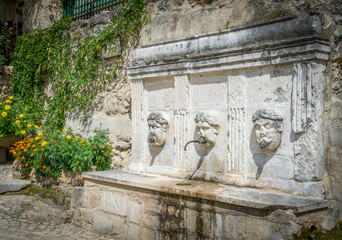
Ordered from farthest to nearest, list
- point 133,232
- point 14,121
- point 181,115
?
1. point 14,121
2. point 181,115
3. point 133,232

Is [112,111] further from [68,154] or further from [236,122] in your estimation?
[236,122]

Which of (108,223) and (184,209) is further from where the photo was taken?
(108,223)

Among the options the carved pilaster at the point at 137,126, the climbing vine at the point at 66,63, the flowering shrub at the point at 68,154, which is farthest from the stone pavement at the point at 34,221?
the climbing vine at the point at 66,63

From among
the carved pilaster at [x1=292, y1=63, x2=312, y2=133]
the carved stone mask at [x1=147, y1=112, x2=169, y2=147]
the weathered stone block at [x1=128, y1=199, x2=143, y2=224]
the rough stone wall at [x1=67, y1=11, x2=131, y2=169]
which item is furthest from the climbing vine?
the carved pilaster at [x1=292, y1=63, x2=312, y2=133]

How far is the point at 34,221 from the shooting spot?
16.0 feet

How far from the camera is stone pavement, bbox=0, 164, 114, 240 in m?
4.39

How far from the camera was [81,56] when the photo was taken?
6047mm

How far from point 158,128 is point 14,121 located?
3.39m

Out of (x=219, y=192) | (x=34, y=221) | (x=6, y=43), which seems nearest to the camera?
(x=219, y=192)

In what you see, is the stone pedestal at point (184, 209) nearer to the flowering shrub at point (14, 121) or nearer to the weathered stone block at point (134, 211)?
the weathered stone block at point (134, 211)

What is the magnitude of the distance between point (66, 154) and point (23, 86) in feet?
8.32

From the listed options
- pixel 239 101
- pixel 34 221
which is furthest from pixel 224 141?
pixel 34 221

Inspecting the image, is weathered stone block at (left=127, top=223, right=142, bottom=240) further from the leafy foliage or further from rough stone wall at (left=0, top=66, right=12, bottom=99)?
the leafy foliage

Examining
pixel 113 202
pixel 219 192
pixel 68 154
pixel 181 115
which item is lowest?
pixel 113 202
